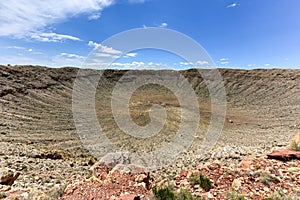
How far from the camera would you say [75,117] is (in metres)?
26.8

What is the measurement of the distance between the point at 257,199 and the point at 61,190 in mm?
3791

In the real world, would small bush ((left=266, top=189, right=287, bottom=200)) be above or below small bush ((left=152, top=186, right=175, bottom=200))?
below

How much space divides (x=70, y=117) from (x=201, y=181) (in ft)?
72.7

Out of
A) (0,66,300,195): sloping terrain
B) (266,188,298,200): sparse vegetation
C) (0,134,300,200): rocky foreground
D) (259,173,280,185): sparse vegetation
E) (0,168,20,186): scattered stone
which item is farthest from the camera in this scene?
(0,66,300,195): sloping terrain

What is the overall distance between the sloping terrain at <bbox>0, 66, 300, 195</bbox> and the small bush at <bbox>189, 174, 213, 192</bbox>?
425 centimetres

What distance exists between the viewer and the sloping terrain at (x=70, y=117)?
36.5 ft

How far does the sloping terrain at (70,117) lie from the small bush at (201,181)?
13.9 ft

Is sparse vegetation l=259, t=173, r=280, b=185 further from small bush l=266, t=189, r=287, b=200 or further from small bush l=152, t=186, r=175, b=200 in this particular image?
small bush l=152, t=186, r=175, b=200

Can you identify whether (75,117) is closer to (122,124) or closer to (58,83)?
(122,124)

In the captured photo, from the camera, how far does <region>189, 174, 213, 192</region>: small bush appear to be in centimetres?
556

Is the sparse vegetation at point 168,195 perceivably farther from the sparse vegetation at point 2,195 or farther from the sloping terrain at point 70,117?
the sloping terrain at point 70,117

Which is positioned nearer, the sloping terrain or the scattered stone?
the scattered stone

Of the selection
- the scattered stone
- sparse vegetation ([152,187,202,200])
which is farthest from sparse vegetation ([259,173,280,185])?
the scattered stone

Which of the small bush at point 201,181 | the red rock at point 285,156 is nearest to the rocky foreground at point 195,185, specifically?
the small bush at point 201,181
